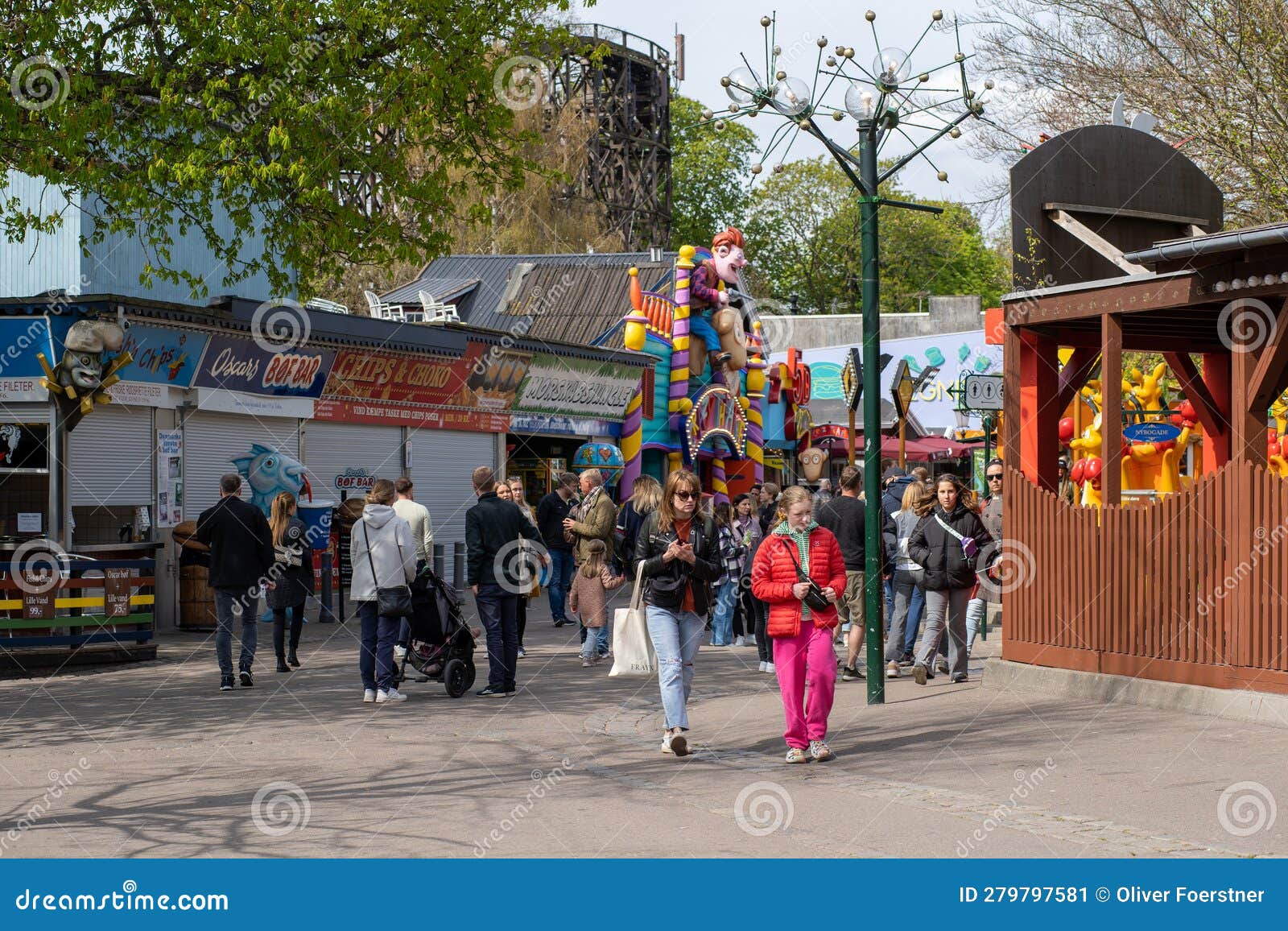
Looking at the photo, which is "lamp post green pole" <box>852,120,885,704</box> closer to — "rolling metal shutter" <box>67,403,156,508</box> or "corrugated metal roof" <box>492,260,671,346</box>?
"rolling metal shutter" <box>67,403,156,508</box>

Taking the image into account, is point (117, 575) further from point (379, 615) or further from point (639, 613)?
point (639, 613)

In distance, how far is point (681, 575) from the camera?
387 inches

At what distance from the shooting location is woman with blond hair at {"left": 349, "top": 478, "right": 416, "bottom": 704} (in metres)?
12.1

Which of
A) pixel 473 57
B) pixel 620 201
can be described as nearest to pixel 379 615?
pixel 473 57

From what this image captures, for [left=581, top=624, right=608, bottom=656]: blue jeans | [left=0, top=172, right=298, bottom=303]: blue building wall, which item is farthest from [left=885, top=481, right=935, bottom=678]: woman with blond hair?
[left=0, top=172, right=298, bottom=303]: blue building wall

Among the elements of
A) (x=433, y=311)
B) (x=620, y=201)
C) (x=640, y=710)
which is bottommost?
(x=640, y=710)

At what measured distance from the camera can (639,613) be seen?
34.7 feet

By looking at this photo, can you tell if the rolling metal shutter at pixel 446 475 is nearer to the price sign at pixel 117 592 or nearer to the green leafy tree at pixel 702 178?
the price sign at pixel 117 592

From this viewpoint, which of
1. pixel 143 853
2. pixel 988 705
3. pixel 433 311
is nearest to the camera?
pixel 143 853

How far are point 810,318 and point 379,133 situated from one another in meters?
47.8

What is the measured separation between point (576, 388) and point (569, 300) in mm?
13338

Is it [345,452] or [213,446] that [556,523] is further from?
[345,452]

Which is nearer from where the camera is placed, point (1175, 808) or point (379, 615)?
point (1175, 808)

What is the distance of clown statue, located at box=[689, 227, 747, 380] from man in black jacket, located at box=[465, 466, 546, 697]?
18.6 m
